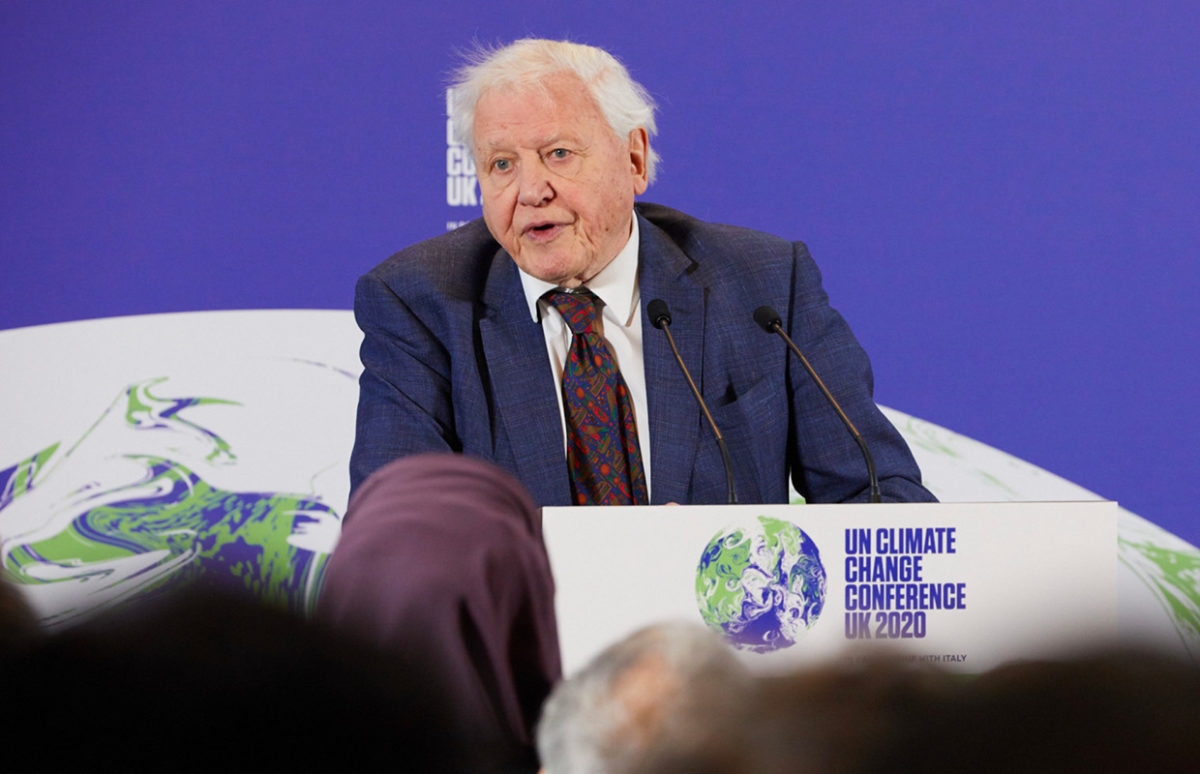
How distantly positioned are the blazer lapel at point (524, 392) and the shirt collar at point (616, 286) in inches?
0.8

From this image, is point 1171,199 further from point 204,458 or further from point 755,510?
point 204,458

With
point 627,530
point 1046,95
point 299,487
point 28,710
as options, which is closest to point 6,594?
point 28,710

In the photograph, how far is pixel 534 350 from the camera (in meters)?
2.00

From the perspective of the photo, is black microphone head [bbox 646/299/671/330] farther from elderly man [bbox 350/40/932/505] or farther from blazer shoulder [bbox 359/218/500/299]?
blazer shoulder [bbox 359/218/500/299]

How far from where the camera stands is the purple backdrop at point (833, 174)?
2.92 m

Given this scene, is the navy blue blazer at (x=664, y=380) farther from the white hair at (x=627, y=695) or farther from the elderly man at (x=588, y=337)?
the white hair at (x=627, y=695)

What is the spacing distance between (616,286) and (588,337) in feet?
0.53

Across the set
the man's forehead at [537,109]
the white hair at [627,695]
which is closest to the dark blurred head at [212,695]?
the white hair at [627,695]

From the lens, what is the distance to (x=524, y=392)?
195cm

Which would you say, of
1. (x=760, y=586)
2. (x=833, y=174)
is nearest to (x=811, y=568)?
(x=760, y=586)

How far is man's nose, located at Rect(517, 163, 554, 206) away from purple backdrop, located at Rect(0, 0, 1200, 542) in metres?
0.85

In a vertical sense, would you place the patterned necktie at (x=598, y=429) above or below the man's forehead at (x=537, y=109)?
below

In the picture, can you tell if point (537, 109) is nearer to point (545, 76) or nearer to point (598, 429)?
point (545, 76)

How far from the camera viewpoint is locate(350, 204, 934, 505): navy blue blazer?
190 centimetres
